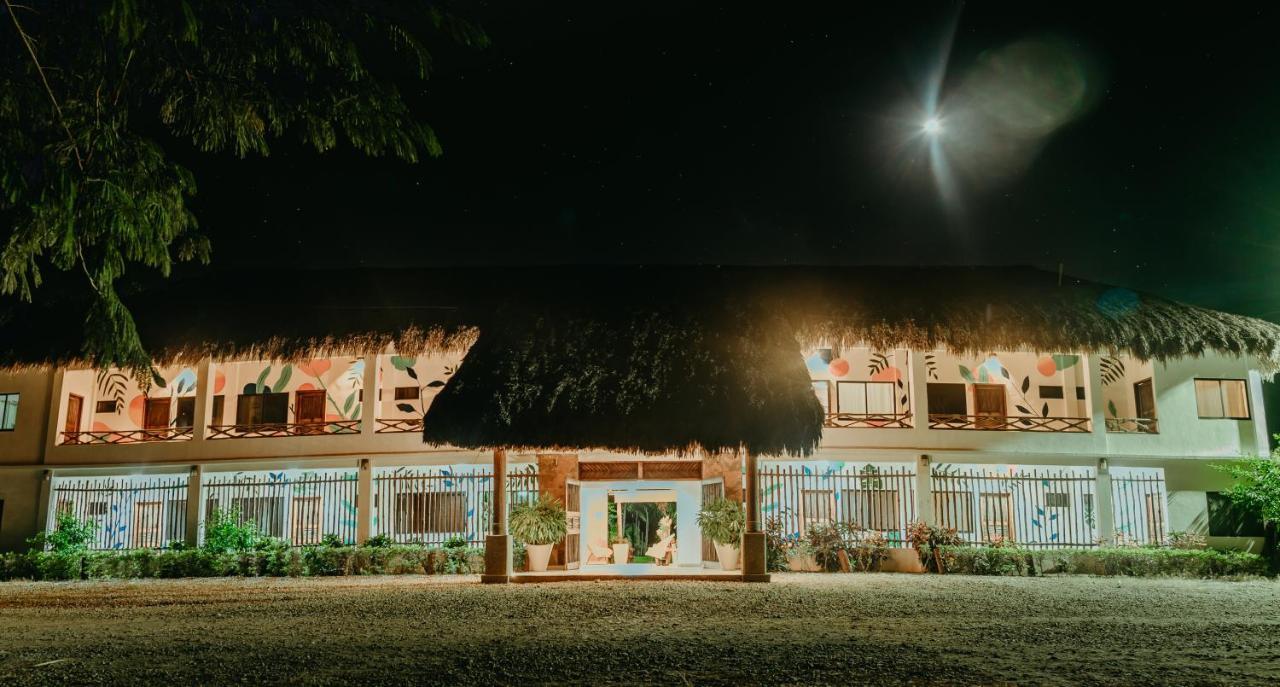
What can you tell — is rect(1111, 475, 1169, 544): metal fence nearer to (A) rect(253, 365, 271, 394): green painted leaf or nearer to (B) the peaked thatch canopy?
(B) the peaked thatch canopy

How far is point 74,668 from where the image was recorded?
511 cm

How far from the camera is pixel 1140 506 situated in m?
15.0

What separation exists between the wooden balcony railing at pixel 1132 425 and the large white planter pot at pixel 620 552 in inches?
339

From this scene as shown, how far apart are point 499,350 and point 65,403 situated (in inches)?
348

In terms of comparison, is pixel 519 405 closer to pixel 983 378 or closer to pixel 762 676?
pixel 762 676

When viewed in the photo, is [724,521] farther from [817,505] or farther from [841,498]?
[841,498]

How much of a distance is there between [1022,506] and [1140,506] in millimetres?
1826

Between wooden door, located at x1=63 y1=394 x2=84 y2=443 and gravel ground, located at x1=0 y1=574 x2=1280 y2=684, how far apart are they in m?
6.75

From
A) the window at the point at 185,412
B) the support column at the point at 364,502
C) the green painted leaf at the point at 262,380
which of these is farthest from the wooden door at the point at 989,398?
the window at the point at 185,412

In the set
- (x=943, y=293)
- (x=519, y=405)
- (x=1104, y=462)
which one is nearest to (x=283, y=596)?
(x=519, y=405)

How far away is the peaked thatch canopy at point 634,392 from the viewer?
1162cm

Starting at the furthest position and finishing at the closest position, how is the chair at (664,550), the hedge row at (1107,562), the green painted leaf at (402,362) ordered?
the green painted leaf at (402,362), the chair at (664,550), the hedge row at (1107,562)

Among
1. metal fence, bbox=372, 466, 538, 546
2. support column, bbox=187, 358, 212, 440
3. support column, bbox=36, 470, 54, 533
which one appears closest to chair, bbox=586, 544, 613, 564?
metal fence, bbox=372, 466, 538, 546

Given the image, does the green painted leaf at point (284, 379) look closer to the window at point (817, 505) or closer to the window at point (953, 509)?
the window at point (817, 505)
